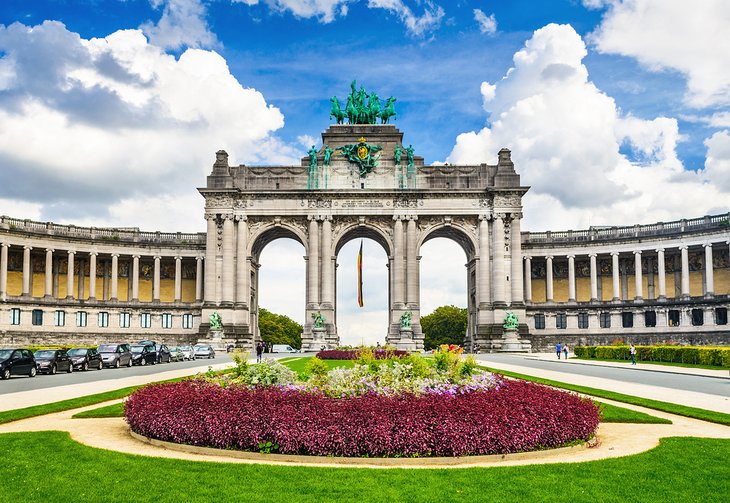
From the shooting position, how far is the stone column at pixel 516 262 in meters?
87.4

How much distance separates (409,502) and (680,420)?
13.5m

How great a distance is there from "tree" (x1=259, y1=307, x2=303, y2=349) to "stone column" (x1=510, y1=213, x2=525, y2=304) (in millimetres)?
68173

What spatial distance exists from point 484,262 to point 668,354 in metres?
32.7

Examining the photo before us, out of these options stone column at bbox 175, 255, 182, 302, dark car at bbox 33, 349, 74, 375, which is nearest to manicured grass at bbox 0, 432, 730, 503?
dark car at bbox 33, 349, 74, 375

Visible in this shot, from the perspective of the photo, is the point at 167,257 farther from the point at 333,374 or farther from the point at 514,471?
the point at 514,471

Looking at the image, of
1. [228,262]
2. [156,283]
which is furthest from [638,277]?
[156,283]

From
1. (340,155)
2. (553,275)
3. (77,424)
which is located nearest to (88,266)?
(340,155)

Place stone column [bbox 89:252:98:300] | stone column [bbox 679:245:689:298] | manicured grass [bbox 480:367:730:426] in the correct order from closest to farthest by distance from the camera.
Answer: manicured grass [bbox 480:367:730:426], stone column [bbox 679:245:689:298], stone column [bbox 89:252:98:300]

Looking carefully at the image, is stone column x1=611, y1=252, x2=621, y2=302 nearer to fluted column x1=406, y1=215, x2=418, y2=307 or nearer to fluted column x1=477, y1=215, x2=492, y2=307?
fluted column x1=477, y1=215, x2=492, y2=307

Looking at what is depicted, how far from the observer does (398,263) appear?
8769 centimetres

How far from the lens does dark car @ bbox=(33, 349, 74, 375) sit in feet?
146

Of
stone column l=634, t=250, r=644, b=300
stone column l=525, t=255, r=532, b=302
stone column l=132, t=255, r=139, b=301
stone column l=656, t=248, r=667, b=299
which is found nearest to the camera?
stone column l=656, t=248, r=667, b=299

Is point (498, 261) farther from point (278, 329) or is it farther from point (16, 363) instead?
point (278, 329)

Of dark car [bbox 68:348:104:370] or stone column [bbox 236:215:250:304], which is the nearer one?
dark car [bbox 68:348:104:370]
